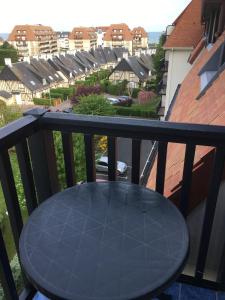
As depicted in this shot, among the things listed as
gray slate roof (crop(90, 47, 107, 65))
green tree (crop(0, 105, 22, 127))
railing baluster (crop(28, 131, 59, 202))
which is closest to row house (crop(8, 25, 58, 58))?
gray slate roof (crop(90, 47, 107, 65))

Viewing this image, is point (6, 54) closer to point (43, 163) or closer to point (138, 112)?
point (138, 112)

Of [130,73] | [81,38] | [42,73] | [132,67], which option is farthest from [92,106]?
[81,38]

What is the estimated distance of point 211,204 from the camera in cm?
152

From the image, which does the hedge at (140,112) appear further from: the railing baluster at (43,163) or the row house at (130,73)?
the railing baluster at (43,163)

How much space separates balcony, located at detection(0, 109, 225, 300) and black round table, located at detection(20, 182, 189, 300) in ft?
0.80

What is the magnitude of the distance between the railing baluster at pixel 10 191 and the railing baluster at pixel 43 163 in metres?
0.29

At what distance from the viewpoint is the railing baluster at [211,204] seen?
1380 millimetres

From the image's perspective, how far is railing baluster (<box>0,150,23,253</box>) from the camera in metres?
1.36

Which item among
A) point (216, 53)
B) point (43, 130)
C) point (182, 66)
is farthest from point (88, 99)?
point (43, 130)

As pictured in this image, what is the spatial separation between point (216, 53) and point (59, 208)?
4.14 metres

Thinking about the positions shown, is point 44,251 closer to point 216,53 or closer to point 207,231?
point 207,231

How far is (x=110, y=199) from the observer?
4.74ft

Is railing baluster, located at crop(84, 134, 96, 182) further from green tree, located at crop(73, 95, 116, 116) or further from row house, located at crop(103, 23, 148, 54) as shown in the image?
row house, located at crop(103, 23, 148, 54)

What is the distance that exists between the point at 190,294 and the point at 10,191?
1414 millimetres
